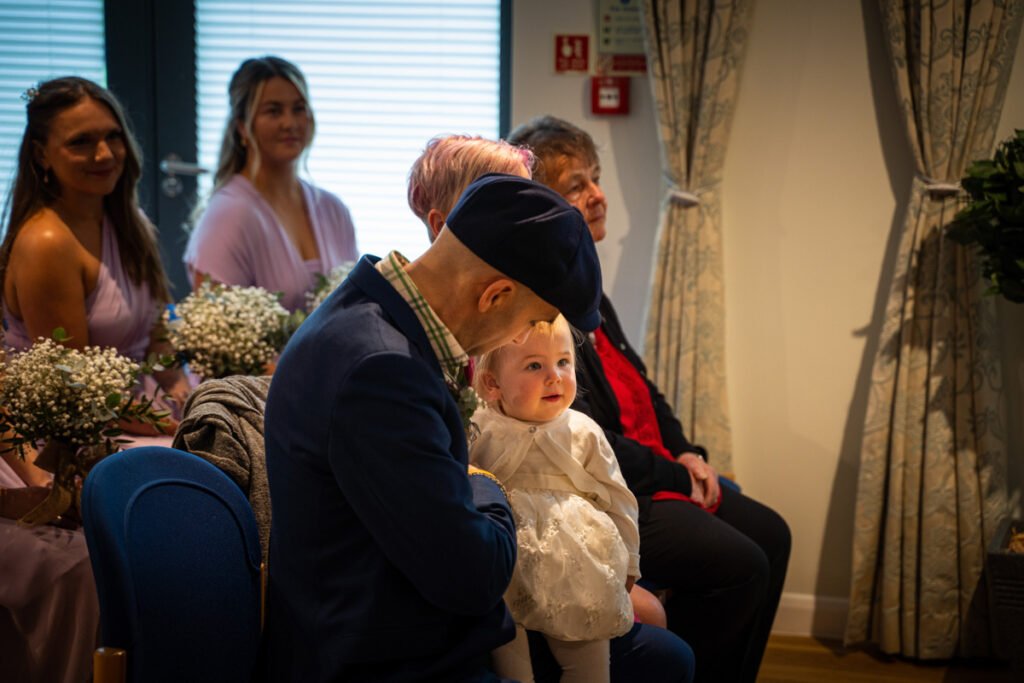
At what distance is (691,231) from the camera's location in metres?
3.75

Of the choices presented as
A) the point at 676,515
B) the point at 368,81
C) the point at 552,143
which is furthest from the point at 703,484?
the point at 368,81

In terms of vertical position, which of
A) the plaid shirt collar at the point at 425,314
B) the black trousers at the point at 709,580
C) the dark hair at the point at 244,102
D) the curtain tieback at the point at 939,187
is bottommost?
the black trousers at the point at 709,580

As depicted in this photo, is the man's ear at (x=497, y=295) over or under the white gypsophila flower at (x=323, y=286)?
over

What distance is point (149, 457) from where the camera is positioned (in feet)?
5.65

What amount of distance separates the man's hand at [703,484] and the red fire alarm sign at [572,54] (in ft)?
5.51

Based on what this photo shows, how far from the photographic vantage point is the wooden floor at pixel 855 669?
11.3ft

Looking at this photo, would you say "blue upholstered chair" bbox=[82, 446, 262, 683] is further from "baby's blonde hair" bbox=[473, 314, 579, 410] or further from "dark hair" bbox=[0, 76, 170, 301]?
"dark hair" bbox=[0, 76, 170, 301]

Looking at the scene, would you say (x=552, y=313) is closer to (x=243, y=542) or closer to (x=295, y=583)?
(x=295, y=583)

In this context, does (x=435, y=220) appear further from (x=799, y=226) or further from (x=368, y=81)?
(x=368, y=81)

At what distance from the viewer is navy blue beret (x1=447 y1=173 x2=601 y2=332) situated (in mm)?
1497

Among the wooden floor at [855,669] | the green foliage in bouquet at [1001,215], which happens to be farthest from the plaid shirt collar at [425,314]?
the wooden floor at [855,669]

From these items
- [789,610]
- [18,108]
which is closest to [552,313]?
[789,610]

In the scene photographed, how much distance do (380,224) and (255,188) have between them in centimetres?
83

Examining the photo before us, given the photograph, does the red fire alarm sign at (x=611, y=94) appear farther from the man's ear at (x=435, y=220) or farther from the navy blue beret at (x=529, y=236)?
the navy blue beret at (x=529, y=236)
